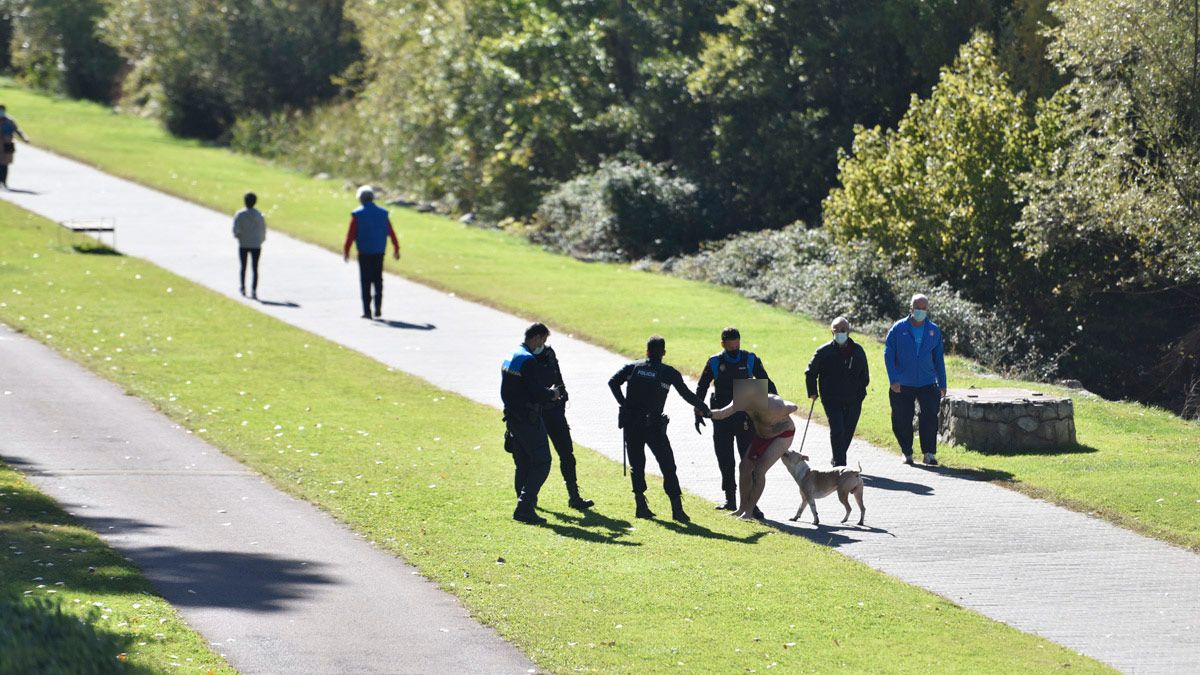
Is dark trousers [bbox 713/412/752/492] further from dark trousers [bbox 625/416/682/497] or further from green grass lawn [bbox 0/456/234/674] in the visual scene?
green grass lawn [bbox 0/456/234/674]

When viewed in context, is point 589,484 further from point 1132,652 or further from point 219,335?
point 219,335

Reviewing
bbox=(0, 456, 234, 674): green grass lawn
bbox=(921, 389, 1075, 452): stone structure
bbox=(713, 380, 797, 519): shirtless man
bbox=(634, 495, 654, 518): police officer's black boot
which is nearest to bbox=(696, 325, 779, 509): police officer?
bbox=(713, 380, 797, 519): shirtless man

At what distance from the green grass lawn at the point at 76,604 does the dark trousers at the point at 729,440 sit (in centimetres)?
536

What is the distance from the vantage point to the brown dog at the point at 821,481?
46.3 feet

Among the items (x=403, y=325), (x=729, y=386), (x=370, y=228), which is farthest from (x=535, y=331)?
(x=403, y=325)

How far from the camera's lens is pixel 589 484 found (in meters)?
15.7

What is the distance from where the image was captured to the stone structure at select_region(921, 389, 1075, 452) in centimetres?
1731

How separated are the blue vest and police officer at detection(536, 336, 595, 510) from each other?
10845 millimetres

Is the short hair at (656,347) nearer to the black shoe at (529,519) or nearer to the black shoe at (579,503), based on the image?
the black shoe at (579,503)

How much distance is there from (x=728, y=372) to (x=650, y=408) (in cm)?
86

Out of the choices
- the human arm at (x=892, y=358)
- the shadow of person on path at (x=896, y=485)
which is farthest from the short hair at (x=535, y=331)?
the human arm at (x=892, y=358)

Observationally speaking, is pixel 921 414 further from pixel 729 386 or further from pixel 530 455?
pixel 530 455

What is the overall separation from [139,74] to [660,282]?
97.6 feet

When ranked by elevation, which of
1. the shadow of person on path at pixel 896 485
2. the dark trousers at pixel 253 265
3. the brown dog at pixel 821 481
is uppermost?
the dark trousers at pixel 253 265
